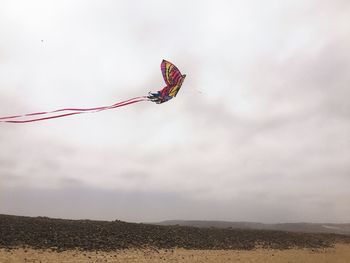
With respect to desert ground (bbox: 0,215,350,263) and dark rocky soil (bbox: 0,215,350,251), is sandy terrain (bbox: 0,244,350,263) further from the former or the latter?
dark rocky soil (bbox: 0,215,350,251)

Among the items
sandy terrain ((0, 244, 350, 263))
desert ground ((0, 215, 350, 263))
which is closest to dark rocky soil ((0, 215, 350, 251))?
desert ground ((0, 215, 350, 263))

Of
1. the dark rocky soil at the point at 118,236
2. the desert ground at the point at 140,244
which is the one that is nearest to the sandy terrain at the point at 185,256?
the desert ground at the point at 140,244

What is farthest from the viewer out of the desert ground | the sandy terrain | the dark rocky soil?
the dark rocky soil

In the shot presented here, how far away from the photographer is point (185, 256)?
134ft

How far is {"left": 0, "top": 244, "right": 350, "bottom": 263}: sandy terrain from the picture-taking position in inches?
1312

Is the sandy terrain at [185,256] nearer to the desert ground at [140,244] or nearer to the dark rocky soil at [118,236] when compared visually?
the desert ground at [140,244]

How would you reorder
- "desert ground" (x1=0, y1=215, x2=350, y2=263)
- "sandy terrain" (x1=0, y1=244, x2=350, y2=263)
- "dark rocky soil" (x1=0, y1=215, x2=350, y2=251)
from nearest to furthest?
"sandy terrain" (x1=0, y1=244, x2=350, y2=263) → "desert ground" (x1=0, y1=215, x2=350, y2=263) → "dark rocky soil" (x1=0, y1=215, x2=350, y2=251)

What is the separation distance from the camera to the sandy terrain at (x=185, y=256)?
3331 centimetres

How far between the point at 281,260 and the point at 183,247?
36.7 feet

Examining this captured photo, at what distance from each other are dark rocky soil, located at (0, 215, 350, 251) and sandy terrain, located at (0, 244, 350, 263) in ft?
4.36

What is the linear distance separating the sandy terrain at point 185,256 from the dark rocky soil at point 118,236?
1.33 metres

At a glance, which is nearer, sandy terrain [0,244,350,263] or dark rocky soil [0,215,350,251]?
sandy terrain [0,244,350,263]

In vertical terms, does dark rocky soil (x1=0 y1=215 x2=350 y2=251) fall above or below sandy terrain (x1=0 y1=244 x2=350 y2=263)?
above

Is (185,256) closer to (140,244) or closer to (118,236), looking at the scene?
(140,244)
